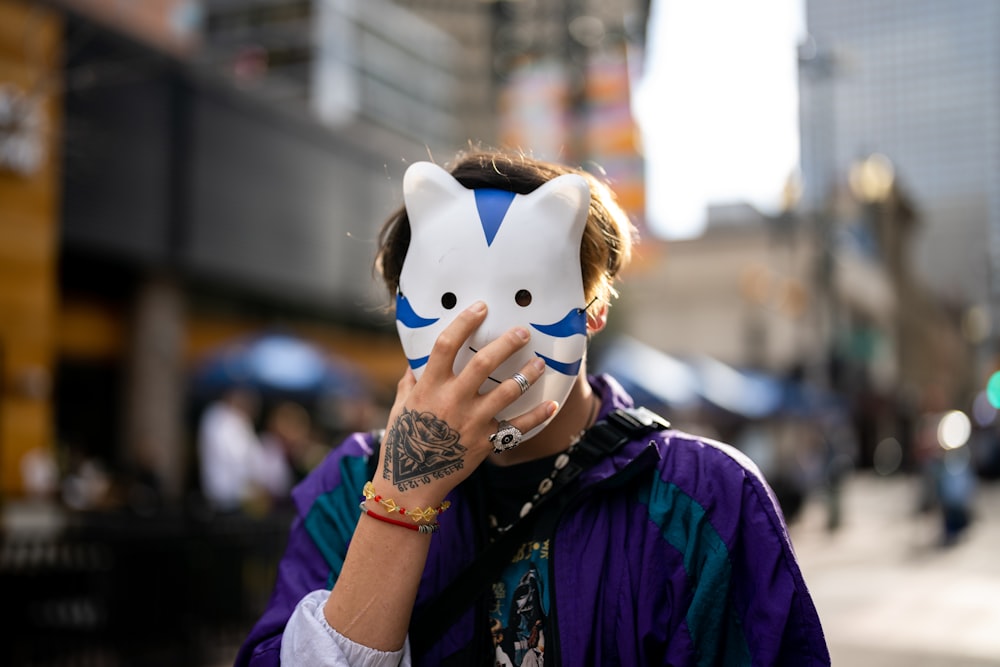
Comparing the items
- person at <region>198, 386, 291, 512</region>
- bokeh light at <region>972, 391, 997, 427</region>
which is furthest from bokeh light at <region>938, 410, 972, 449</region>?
bokeh light at <region>972, 391, 997, 427</region>

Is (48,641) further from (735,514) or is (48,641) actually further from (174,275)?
(174,275)

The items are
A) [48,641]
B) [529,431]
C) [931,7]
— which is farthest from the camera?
[931,7]

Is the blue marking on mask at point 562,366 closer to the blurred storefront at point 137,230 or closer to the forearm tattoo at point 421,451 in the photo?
the forearm tattoo at point 421,451

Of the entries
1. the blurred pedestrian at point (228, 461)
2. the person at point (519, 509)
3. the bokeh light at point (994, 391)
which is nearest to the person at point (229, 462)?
the blurred pedestrian at point (228, 461)

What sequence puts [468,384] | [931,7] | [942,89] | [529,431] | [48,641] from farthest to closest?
[942,89]
[931,7]
[48,641]
[529,431]
[468,384]

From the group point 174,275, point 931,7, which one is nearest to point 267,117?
point 174,275

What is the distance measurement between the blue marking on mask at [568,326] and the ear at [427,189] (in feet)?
1.02

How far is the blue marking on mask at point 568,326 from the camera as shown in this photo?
1.84 m

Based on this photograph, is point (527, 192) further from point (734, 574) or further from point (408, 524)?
point (734, 574)

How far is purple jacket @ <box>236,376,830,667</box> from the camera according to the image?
5.76ft

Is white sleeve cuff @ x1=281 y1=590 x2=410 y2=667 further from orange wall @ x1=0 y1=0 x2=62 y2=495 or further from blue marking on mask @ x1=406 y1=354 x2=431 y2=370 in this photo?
orange wall @ x1=0 y1=0 x2=62 y2=495

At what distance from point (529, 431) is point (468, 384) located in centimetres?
19

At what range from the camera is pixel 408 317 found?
6.24 feet

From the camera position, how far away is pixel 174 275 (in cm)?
1575
